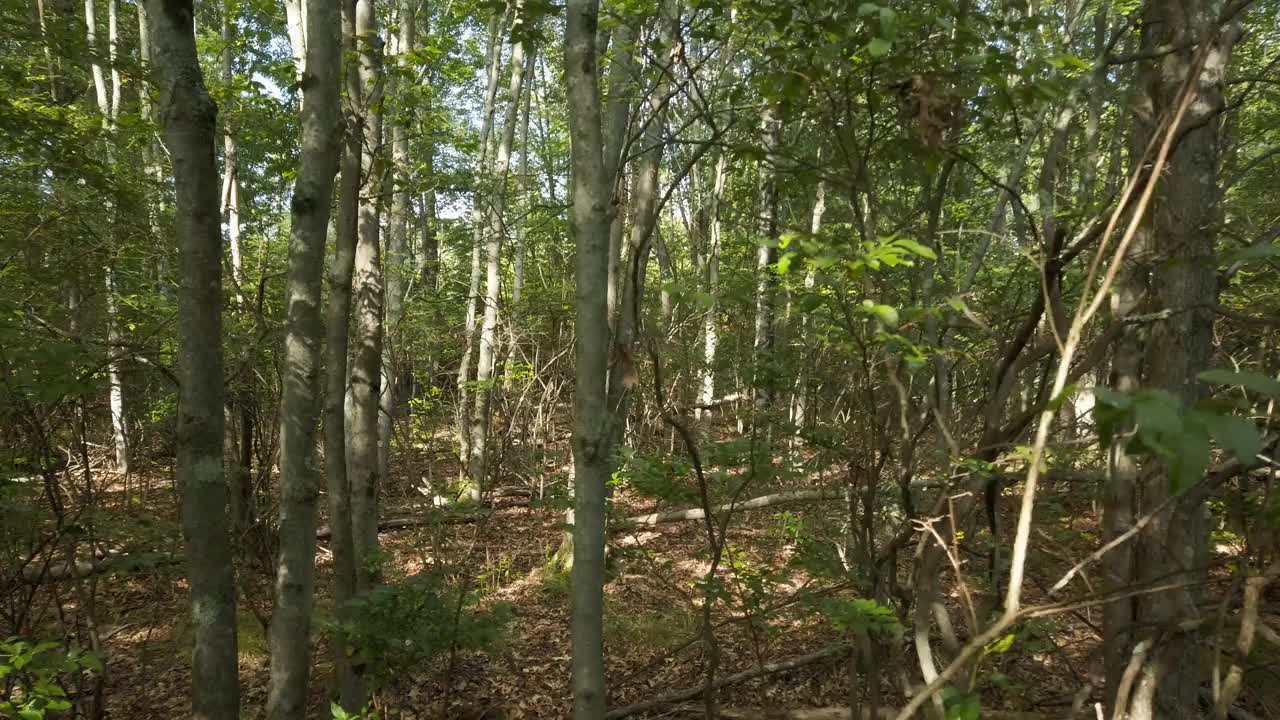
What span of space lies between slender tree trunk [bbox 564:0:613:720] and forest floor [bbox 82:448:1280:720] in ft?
4.35

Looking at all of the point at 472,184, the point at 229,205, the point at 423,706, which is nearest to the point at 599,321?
the point at 423,706

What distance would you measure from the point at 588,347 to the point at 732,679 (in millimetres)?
3319

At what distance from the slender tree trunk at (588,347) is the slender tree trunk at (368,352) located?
6.21ft

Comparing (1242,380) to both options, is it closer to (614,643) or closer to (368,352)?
(368,352)

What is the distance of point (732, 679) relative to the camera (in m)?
4.41

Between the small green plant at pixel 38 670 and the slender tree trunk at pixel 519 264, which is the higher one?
the slender tree trunk at pixel 519 264

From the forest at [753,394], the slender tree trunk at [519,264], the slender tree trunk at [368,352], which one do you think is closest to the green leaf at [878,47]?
the forest at [753,394]

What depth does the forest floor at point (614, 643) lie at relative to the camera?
421cm

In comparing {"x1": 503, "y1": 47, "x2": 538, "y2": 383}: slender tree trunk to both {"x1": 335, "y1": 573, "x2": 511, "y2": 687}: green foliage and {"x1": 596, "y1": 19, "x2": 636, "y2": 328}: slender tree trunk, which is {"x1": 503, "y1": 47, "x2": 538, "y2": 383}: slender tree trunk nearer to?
{"x1": 596, "y1": 19, "x2": 636, "y2": 328}: slender tree trunk

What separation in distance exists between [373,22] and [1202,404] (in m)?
4.81

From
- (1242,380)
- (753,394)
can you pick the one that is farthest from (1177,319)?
(753,394)

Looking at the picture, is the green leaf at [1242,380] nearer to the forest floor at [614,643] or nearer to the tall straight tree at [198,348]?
the forest floor at [614,643]

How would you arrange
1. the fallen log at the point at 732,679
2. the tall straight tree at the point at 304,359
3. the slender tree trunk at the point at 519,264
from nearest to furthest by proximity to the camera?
the tall straight tree at the point at 304,359, the fallen log at the point at 732,679, the slender tree trunk at the point at 519,264

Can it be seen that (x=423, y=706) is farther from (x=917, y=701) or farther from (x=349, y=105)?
(x=917, y=701)
